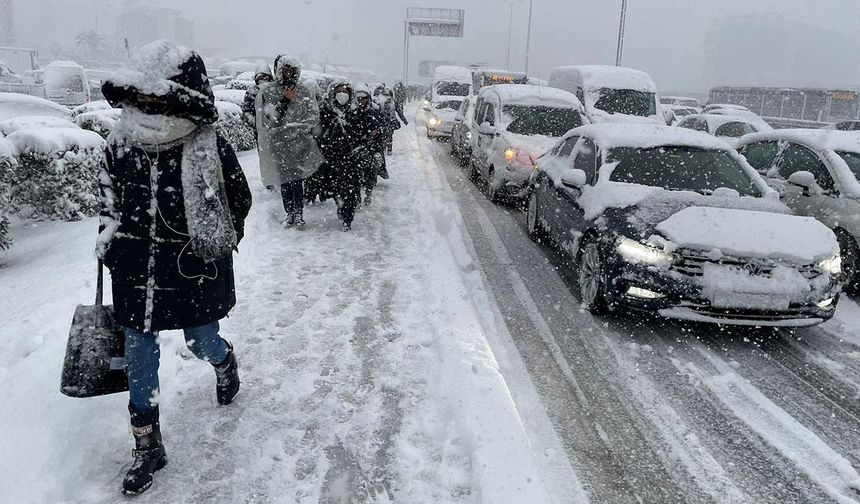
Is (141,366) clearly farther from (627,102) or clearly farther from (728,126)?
(728,126)

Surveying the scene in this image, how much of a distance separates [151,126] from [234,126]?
11.3m

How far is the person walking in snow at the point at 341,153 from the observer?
7.54 meters

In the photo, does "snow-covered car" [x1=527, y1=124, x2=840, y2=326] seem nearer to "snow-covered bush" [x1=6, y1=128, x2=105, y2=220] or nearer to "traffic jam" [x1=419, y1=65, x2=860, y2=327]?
"traffic jam" [x1=419, y1=65, x2=860, y2=327]

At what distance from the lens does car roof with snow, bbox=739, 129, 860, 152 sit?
6.81 metres

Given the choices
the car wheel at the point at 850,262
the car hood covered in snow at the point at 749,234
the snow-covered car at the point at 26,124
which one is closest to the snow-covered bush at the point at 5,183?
the snow-covered car at the point at 26,124

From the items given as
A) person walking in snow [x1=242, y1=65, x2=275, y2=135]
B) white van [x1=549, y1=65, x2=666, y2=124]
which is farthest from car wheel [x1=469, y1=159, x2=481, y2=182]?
person walking in snow [x1=242, y1=65, x2=275, y2=135]

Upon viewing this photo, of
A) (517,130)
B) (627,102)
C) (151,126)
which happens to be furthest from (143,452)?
(627,102)

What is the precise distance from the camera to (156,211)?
2.56 meters

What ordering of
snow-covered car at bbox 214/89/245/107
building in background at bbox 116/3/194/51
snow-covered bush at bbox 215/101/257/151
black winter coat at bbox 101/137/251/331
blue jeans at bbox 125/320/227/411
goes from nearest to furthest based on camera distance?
black winter coat at bbox 101/137/251/331 < blue jeans at bbox 125/320/227/411 < snow-covered bush at bbox 215/101/257/151 < snow-covered car at bbox 214/89/245/107 < building in background at bbox 116/3/194/51

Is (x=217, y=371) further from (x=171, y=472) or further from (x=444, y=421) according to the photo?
(x=444, y=421)

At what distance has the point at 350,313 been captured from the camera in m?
4.85

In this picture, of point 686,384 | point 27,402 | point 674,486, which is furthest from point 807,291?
point 27,402

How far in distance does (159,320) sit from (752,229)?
4299mm

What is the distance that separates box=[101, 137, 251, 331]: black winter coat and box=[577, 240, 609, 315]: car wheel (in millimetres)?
3425
